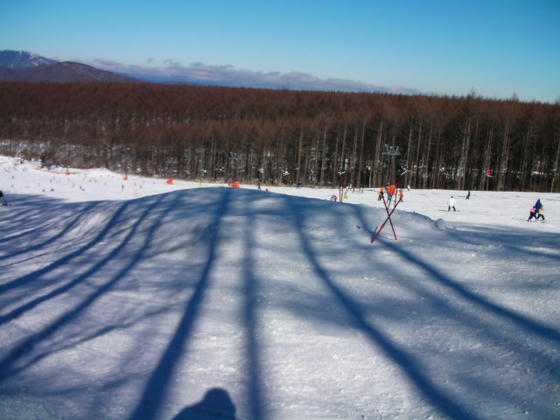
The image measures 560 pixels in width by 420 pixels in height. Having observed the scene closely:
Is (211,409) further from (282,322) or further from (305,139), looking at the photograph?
(305,139)

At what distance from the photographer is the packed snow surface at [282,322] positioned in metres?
2.76

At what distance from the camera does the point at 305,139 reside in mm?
58031

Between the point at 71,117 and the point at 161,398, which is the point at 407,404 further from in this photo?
the point at 71,117

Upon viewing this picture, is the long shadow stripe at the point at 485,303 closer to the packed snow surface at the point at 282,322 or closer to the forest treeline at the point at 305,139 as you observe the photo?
the packed snow surface at the point at 282,322

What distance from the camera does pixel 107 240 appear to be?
7328 mm

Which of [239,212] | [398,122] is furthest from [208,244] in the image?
[398,122]

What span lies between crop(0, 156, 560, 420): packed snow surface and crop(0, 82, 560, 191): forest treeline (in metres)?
13.5

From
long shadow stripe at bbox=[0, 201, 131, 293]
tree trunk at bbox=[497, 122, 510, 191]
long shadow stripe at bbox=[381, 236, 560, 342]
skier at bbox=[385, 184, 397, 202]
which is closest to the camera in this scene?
long shadow stripe at bbox=[381, 236, 560, 342]

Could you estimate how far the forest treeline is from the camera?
4550 cm

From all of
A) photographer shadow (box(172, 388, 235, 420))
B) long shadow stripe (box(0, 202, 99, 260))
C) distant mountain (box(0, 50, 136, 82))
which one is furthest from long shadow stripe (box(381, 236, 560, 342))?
distant mountain (box(0, 50, 136, 82))

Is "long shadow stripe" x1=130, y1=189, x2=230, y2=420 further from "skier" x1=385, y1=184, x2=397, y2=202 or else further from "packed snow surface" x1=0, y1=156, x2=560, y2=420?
"skier" x1=385, y1=184, x2=397, y2=202

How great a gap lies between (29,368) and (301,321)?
2.39 m

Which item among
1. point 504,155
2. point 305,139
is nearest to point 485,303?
point 504,155

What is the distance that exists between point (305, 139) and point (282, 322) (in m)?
55.6
